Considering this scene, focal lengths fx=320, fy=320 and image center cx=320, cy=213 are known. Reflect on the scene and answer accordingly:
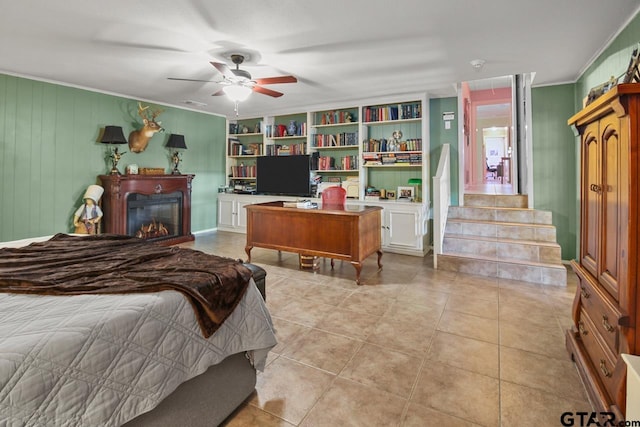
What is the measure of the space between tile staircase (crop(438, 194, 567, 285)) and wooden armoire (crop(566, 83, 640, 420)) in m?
1.76

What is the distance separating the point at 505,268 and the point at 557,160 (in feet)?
5.84

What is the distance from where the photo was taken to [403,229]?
15.8 feet

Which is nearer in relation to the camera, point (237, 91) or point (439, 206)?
point (237, 91)

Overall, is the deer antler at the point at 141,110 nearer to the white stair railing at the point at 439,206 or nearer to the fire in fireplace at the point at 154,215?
the fire in fireplace at the point at 154,215

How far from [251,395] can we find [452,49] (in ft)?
11.2

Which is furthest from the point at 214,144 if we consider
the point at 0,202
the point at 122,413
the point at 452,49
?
the point at 122,413

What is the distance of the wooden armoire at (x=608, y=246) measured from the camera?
4.20ft

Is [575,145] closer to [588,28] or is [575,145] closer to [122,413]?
[588,28]

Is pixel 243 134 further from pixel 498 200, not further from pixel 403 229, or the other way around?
pixel 498 200

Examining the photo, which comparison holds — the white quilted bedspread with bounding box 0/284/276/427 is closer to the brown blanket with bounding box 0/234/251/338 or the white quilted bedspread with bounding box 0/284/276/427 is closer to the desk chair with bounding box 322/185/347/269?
the brown blanket with bounding box 0/234/251/338

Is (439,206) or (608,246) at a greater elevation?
(439,206)

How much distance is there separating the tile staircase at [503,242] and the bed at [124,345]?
10.3 feet

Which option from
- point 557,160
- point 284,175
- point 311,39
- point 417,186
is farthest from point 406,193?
point 311,39

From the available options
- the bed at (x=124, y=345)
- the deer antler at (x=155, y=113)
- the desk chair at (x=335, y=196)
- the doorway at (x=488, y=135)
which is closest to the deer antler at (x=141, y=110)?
the deer antler at (x=155, y=113)
